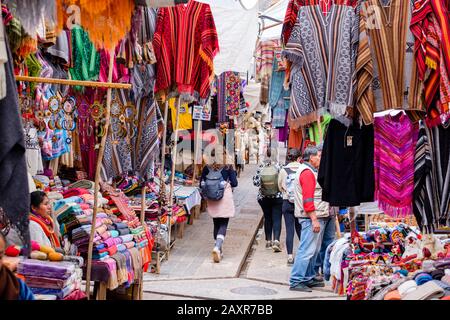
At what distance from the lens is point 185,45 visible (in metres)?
7.77

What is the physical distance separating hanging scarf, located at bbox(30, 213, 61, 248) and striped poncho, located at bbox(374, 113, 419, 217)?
9.62 feet

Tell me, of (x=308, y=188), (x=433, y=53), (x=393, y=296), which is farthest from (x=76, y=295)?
(x=308, y=188)

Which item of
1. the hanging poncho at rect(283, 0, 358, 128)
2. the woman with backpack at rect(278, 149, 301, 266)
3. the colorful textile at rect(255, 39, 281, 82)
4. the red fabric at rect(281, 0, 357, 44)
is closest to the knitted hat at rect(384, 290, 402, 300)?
the hanging poncho at rect(283, 0, 358, 128)

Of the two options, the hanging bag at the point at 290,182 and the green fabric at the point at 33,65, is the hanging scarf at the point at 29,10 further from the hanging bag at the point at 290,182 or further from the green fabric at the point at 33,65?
the hanging bag at the point at 290,182

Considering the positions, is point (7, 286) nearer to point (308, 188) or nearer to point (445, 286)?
point (445, 286)

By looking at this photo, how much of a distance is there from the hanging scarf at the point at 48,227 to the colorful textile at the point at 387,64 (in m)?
2.94

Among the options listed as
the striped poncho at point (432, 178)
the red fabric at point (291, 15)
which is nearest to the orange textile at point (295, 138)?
the red fabric at point (291, 15)

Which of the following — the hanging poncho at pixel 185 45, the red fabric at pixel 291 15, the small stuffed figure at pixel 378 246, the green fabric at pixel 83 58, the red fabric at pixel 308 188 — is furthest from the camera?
the red fabric at pixel 308 188

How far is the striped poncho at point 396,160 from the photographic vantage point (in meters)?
5.09

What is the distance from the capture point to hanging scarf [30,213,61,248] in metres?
6.16

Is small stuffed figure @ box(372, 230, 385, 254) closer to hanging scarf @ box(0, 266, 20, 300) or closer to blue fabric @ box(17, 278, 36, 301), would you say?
blue fabric @ box(17, 278, 36, 301)

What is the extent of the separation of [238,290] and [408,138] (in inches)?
195

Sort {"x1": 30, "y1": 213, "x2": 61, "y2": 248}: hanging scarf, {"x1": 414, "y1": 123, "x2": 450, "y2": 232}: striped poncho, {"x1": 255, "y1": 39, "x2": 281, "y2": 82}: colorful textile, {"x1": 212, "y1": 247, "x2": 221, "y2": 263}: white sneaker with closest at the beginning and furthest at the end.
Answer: {"x1": 414, "y1": 123, "x2": 450, "y2": 232}: striped poncho → {"x1": 30, "y1": 213, "x2": 61, "y2": 248}: hanging scarf → {"x1": 212, "y1": 247, "x2": 221, "y2": 263}: white sneaker → {"x1": 255, "y1": 39, "x2": 281, "y2": 82}: colorful textile

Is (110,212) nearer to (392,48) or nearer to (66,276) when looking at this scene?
(66,276)
